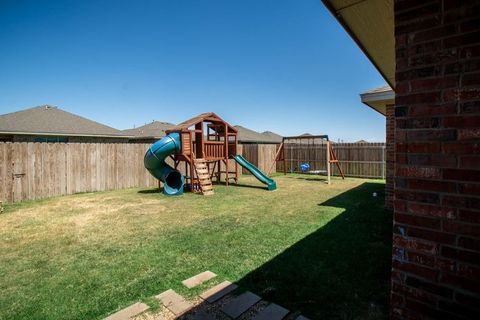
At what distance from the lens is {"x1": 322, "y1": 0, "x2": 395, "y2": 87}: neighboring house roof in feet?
7.80

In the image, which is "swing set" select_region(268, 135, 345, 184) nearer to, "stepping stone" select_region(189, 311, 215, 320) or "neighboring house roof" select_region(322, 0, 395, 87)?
"neighboring house roof" select_region(322, 0, 395, 87)

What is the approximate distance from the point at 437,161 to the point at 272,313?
2018mm

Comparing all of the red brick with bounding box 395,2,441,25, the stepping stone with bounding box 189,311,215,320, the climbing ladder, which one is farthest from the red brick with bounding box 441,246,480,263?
the climbing ladder

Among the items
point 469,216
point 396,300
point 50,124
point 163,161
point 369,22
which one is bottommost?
point 396,300

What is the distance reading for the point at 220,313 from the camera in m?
2.56

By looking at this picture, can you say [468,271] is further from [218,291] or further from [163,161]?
[163,161]

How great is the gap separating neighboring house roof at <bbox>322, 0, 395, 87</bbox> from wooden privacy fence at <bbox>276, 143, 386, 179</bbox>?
505 inches

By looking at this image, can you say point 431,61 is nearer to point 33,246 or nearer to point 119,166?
point 33,246

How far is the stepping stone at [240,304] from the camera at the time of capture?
2553mm

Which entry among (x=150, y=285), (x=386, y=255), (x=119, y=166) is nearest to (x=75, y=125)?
(x=119, y=166)

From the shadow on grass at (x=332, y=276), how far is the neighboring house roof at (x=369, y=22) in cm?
292

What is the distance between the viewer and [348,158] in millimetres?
16500

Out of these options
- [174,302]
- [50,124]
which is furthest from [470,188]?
[50,124]

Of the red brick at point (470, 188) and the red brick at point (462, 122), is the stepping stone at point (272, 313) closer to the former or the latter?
the red brick at point (470, 188)
